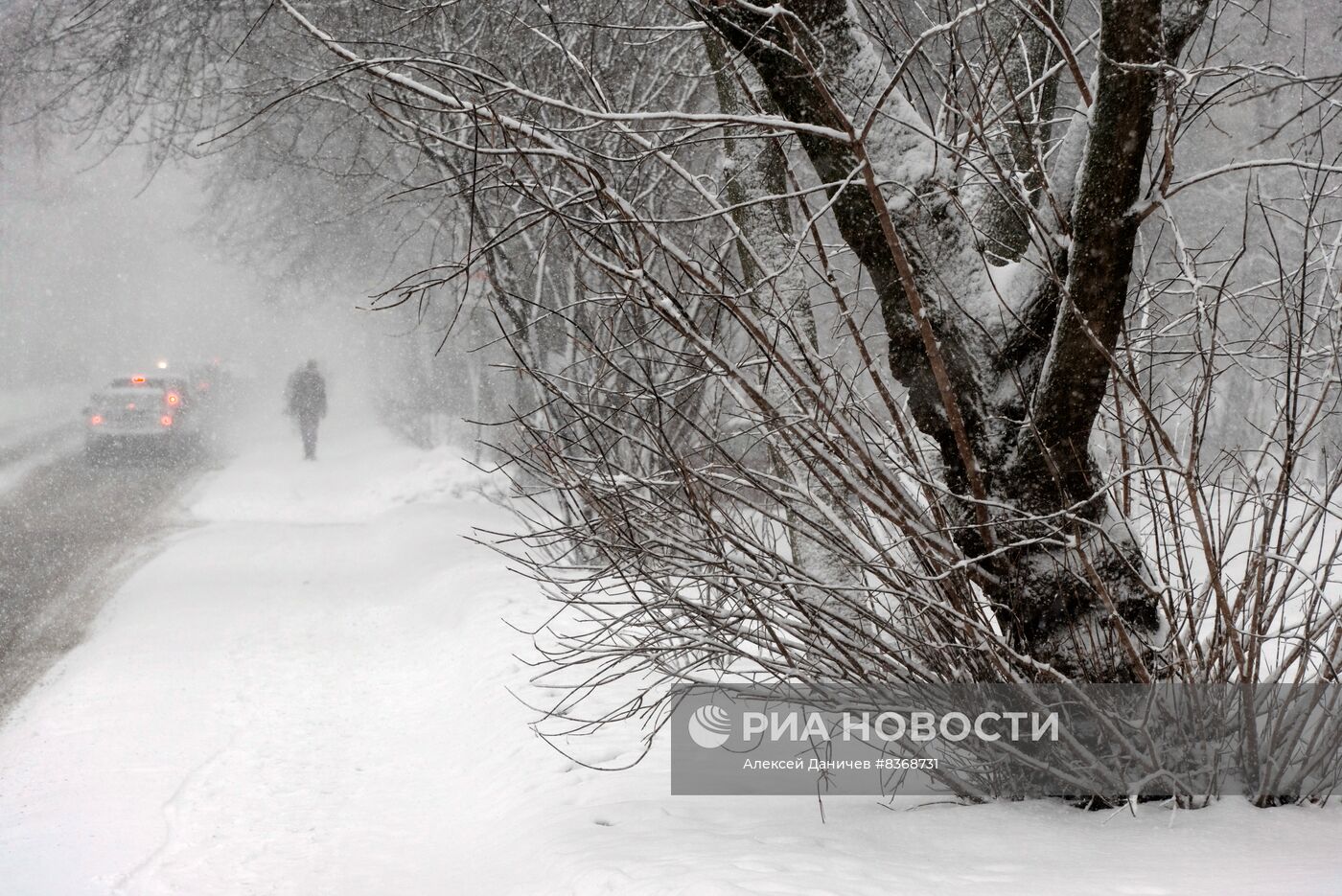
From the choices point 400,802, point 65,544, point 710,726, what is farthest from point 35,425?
point 710,726

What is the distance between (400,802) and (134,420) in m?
15.3

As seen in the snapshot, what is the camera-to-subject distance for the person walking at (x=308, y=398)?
19.3 meters

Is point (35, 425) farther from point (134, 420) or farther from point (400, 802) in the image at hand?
point (400, 802)

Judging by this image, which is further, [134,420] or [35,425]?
[35,425]

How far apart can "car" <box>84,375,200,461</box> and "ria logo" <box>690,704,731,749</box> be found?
15.9 m

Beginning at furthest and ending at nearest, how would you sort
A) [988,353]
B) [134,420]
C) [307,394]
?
[307,394], [134,420], [988,353]

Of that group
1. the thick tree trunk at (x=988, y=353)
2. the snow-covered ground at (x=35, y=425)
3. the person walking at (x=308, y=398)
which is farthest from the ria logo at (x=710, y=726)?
the person walking at (x=308, y=398)

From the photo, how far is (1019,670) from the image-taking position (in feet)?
9.95

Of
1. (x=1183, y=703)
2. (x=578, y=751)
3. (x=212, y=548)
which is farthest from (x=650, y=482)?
(x=212, y=548)

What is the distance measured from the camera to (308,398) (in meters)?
19.4

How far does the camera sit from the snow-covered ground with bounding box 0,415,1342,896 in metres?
2.66

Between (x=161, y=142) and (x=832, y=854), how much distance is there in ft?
24.4

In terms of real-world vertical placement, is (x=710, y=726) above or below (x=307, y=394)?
below

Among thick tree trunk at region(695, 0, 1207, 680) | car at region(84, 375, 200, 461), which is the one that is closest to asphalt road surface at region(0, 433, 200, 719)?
car at region(84, 375, 200, 461)
